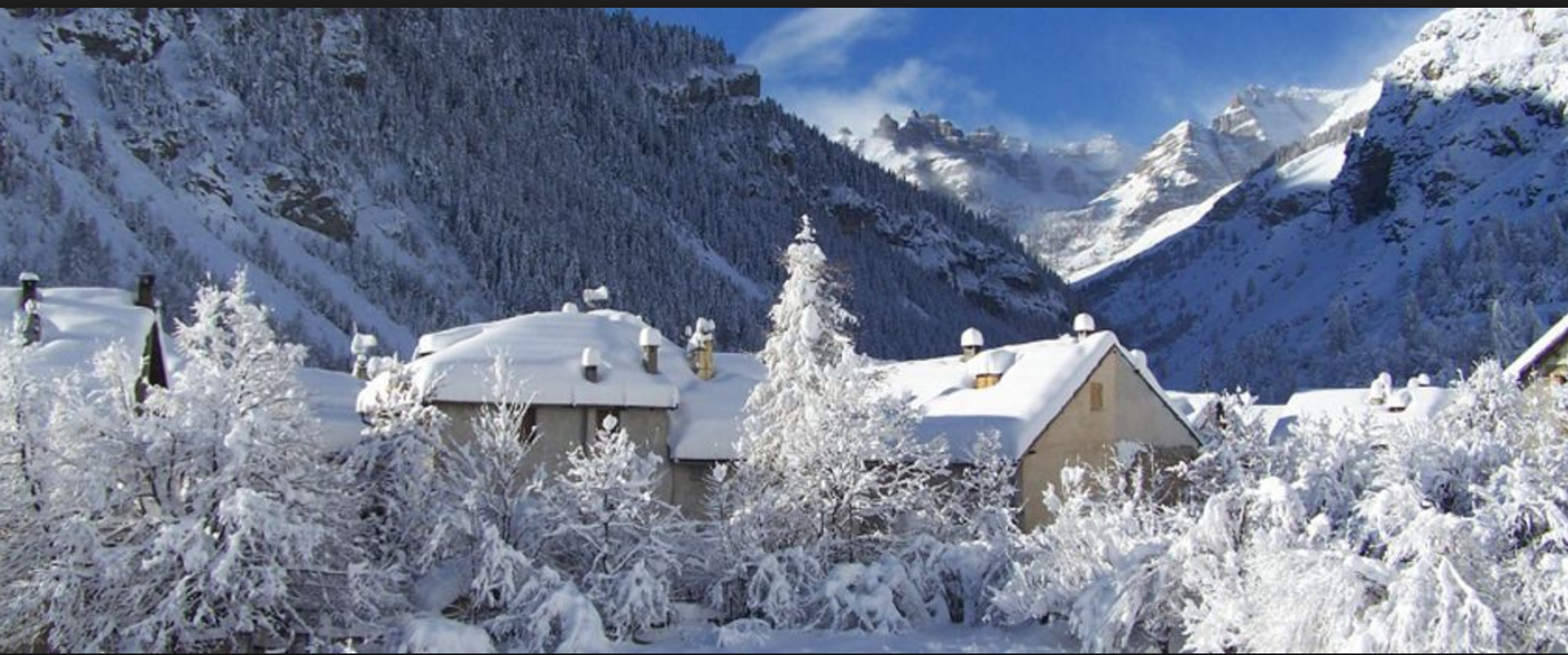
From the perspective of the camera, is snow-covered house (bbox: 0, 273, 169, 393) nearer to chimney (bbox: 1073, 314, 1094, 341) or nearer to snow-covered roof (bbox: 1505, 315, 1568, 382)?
chimney (bbox: 1073, 314, 1094, 341)

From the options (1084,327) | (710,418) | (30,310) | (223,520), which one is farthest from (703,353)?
(223,520)

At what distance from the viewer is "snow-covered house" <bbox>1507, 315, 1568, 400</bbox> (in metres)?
34.0

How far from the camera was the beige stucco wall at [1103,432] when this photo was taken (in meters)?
30.8

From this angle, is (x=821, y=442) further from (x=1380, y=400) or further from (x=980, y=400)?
(x=1380, y=400)

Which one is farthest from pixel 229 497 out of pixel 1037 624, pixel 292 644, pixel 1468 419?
pixel 1468 419

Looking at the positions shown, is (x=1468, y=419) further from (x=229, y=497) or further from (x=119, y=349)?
(x=119, y=349)

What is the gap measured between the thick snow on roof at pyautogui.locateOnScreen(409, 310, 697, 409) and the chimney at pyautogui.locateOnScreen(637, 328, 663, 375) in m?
0.18

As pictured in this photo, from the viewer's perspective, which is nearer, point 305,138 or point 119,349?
point 119,349

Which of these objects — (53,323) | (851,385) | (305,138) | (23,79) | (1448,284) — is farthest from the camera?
(1448,284)

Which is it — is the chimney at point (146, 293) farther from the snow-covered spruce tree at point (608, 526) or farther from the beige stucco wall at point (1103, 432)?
the beige stucco wall at point (1103, 432)

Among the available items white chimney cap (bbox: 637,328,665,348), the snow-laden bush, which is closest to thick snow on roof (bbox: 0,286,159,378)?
white chimney cap (bbox: 637,328,665,348)

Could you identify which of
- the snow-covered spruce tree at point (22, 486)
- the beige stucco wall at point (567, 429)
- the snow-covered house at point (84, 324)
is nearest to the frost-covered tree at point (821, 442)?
the beige stucco wall at point (567, 429)

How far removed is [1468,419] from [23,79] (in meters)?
122

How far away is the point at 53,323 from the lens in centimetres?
3484
